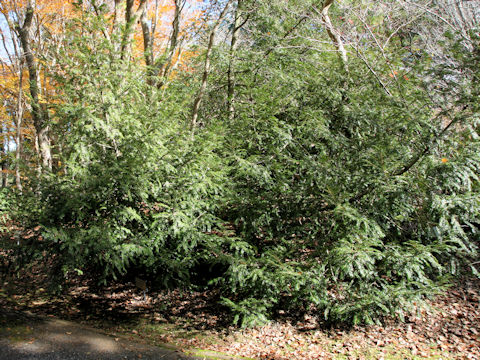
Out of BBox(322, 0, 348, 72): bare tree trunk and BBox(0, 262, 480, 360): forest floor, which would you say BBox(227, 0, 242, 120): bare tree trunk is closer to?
BBox(322, 0, 348, 72): bare tree trunk

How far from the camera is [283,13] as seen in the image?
319 inches

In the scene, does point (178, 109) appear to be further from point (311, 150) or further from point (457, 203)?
point (457, 203)

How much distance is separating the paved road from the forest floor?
1.20 ft

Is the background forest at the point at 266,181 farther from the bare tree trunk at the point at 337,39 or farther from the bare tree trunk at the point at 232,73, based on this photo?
the bare tree trunk at the point at 232,73

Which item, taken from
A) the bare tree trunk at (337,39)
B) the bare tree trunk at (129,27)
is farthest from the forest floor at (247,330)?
the bare tree trunk at (337,39)

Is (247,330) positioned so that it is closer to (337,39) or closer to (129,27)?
(129,27)

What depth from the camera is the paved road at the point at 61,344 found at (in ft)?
12.8

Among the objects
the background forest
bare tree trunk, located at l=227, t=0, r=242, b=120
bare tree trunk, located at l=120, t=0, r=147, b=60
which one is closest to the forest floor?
the background forest

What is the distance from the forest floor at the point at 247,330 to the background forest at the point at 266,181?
344 millimetres

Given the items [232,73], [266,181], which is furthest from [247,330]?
[232,73]

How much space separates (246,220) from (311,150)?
1624 mm

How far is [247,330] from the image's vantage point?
554 cm

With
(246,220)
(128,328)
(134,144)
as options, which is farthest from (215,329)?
(134,144)

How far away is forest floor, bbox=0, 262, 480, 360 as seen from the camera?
4844 mm
